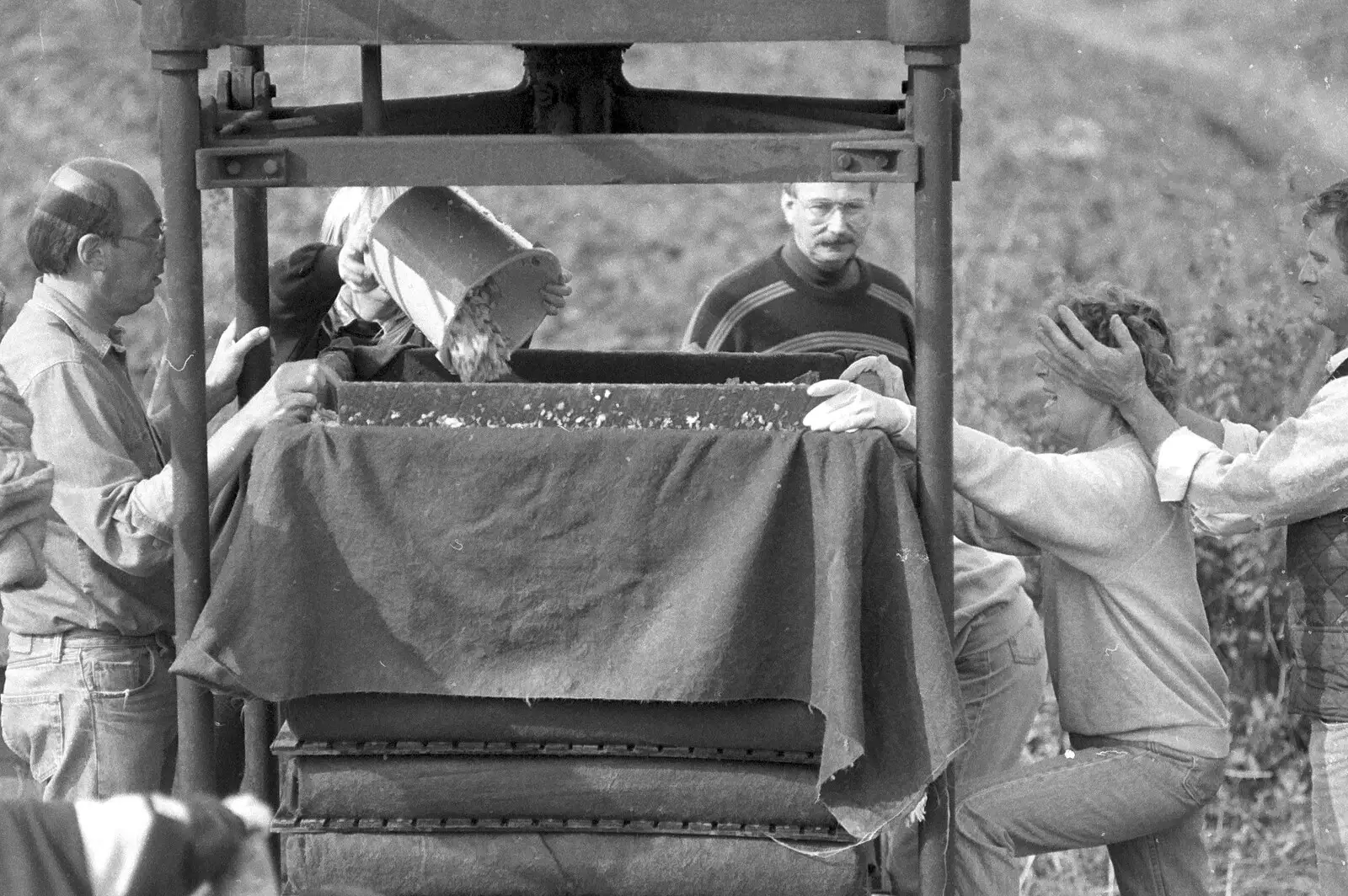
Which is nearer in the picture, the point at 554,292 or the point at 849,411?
the point at 849,411

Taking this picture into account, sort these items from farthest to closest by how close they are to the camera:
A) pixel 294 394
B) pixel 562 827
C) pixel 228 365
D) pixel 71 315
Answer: pixel 71 315, pixel 228 365, pixel 294 394, pixel 562 827

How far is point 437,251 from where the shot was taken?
11.5 ft

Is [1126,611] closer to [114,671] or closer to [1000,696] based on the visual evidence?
[1000,696]

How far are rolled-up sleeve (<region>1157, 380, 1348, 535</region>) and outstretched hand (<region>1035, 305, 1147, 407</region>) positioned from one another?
134 millimetres

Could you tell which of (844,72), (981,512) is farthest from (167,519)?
(844,72)

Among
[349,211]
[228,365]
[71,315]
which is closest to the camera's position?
[228,365]

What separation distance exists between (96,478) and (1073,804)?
6.22 feet

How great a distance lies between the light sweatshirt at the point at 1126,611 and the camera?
355 cm

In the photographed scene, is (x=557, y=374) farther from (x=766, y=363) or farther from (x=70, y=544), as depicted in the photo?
(x=70, y=544)

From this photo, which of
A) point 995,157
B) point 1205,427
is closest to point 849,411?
point 1205,427

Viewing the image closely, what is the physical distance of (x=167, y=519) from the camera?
3.36 metres

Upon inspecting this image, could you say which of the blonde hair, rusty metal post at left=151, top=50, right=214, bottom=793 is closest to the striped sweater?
the blonde hair

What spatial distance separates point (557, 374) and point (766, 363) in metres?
0.44

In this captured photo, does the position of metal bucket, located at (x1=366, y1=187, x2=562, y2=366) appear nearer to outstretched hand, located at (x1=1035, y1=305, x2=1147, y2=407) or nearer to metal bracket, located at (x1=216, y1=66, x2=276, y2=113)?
metal bracket, located at (x1=216, y1=66, x2=276, y2=113)
